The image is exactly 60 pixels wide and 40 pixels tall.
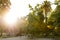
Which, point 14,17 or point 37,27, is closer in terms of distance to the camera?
point 37,27

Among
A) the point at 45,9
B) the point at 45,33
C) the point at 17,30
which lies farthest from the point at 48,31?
the point at 17,30

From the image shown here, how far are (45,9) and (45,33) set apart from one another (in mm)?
6854

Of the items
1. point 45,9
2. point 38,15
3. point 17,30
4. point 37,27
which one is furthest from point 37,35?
point 17,30

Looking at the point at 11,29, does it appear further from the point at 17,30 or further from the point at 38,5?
the point at 38,5

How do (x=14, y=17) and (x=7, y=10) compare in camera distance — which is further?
(x=14, y=17)

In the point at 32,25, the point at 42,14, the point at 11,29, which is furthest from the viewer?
the point at 11,29

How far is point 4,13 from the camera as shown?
43219 mm

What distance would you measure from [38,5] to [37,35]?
564cm

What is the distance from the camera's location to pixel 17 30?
54844mm

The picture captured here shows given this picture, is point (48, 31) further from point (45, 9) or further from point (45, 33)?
point (45, 9)

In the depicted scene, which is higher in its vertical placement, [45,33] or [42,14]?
[42,14]

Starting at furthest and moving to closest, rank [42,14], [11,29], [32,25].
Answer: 1. [11,29]
2. [42,14]
3. [32,25]

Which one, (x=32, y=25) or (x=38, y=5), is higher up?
(x=38, y=5)

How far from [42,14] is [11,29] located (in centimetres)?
1402
